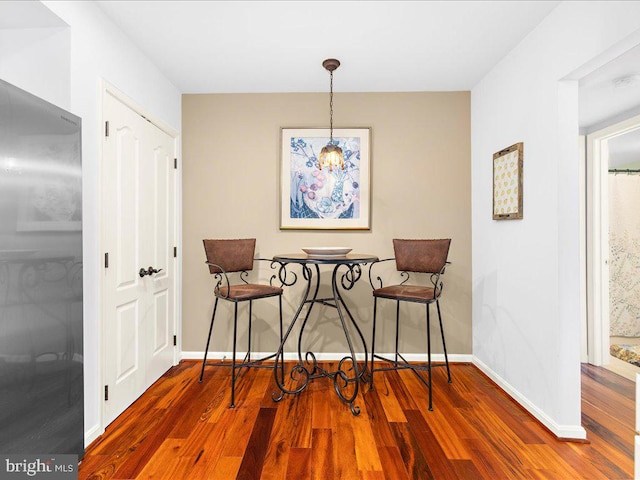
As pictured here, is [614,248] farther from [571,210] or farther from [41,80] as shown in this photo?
[41,80]

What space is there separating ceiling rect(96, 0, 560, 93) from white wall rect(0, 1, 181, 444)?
0.23 meters

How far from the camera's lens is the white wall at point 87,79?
69.9 inches

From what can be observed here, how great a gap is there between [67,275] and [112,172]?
3.24 feet

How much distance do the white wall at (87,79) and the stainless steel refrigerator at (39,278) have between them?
1.47 ft

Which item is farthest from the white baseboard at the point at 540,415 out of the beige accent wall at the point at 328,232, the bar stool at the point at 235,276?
the bar stool at the point at 235,276

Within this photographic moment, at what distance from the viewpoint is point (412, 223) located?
3.25m

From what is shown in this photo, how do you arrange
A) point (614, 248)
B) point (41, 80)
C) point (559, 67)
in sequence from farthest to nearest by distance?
point (614, 248) < point (559, 67) < point (41, 80)

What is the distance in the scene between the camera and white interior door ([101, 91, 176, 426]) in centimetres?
214

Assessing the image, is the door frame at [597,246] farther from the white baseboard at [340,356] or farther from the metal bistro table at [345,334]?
the metal bistro table at [345,334]

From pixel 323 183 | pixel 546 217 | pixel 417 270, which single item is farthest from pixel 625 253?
pixel 323 183

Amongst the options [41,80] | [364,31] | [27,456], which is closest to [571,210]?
[364,31]

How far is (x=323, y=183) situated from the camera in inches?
128

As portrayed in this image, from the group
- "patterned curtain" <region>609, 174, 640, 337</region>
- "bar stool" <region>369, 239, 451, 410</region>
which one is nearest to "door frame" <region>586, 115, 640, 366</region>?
"patterned curtain" <region>609, 174, 640, 337</region>

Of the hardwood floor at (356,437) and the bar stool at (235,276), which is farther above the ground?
the bar stool at (235,276)
